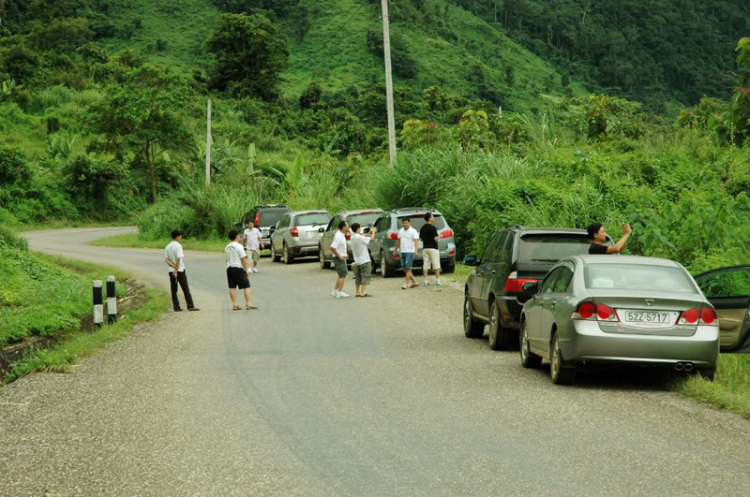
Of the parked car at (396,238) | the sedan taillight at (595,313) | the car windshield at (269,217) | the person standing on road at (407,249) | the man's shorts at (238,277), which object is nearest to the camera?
the sedan taillight at (595,313)

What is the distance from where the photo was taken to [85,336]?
56.3 ft

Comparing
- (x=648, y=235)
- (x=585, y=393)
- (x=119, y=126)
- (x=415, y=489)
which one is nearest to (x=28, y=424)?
(x=415, y=489)

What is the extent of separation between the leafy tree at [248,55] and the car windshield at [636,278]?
86674mm

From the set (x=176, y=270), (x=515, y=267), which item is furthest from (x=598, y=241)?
(x=176, y=270)

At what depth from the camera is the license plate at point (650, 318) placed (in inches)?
419

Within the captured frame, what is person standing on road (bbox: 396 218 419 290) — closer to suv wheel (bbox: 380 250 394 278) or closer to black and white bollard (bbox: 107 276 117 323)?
suv wheel (bbox: 380 250 394 278)

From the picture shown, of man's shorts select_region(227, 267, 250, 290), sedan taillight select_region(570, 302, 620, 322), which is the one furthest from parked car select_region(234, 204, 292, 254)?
sedan taillight select_region(570, 302, 620, 322)

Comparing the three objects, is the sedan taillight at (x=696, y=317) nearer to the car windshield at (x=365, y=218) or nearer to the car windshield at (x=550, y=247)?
the car windshield at (x=550, y=247)

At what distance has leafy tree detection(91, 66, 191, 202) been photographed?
63.7m

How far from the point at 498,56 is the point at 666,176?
102734mm

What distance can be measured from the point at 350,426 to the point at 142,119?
2273 inches

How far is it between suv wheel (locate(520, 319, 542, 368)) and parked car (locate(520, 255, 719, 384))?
123 centimetres

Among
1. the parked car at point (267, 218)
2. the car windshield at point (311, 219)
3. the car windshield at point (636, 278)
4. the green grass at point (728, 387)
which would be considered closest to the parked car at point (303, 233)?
the car windshield at point (311, 219)

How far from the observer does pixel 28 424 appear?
375 inches
